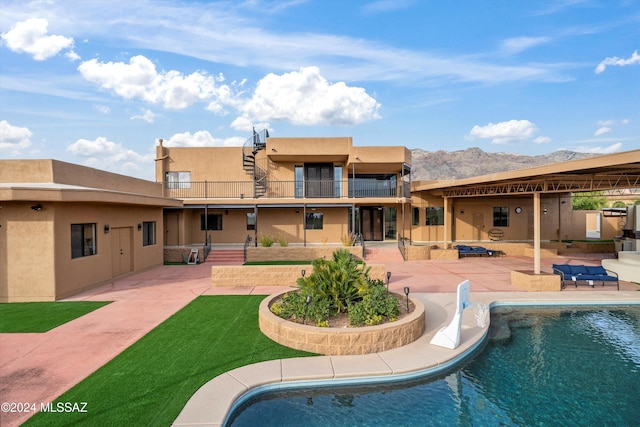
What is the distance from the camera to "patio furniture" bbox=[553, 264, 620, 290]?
41.2 ft

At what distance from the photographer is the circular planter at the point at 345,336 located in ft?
22.1

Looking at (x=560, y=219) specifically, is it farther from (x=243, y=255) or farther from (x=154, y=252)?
(x=154, y=252)

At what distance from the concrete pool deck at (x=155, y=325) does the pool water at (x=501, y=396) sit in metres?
0.40

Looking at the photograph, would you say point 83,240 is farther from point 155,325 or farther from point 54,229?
point 155,325

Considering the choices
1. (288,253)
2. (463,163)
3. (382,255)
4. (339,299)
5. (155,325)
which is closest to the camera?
(339,299)

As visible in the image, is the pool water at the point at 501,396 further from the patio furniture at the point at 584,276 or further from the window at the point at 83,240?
the window at the point at 83,240

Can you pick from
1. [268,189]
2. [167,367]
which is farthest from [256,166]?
[167,367]

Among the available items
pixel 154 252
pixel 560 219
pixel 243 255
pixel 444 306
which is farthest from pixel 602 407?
pixel 560 219

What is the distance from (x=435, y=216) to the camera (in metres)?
24.3

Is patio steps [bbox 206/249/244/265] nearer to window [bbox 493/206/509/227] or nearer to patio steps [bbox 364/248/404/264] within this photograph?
patio steps [bbox 364/248/404/264]

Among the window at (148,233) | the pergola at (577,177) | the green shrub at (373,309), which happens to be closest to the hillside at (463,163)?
the pergola at (577,177)

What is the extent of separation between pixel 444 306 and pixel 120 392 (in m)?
8.34

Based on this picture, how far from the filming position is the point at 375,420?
4.94m

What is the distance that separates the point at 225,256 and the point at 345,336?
1376cm
